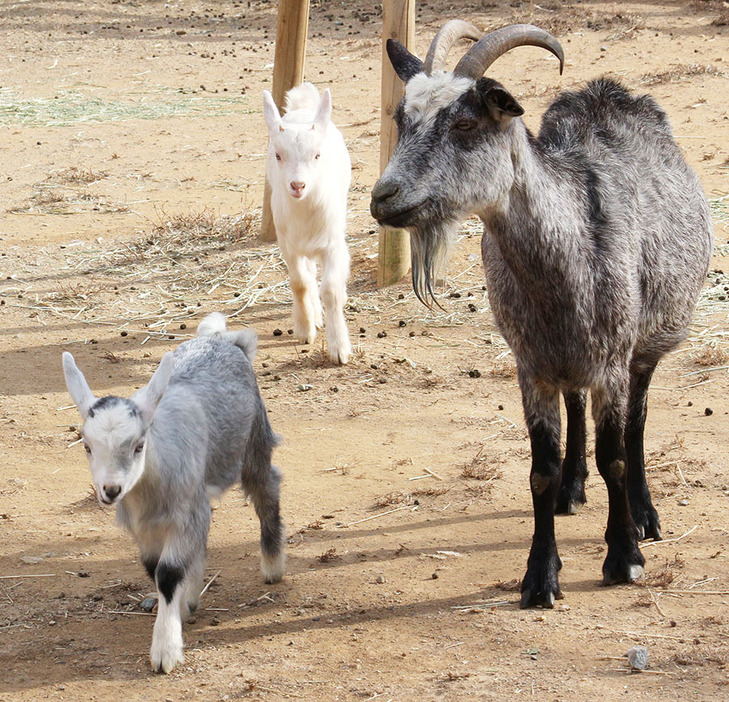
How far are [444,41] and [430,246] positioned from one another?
3.20 feet

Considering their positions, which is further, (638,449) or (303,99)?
(303,99)

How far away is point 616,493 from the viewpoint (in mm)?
4816

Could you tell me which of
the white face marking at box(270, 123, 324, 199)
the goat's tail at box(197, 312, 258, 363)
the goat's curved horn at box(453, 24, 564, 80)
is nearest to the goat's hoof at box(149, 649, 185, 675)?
the goat's tail at box(197, 312, 258, 363)

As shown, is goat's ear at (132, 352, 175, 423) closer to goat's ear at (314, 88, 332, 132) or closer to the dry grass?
goat's ear at (314, 88, 332, 132)

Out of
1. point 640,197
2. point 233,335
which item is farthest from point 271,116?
point 640,197

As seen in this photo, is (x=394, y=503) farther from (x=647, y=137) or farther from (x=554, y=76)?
(x=554, y=76)

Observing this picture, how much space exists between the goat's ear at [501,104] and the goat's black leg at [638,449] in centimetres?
180

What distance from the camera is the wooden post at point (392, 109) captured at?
8.23 m

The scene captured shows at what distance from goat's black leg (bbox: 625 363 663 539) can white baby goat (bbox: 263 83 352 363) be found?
2611 millimetres

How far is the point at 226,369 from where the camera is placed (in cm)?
475

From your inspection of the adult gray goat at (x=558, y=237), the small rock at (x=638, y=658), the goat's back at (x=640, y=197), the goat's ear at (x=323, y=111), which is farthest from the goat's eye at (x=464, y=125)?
the goat's ear at (x=323, y=111)

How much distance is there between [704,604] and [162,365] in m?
2.43

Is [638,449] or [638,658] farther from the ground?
[638,449]

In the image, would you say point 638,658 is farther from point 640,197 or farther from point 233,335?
point 233,335
